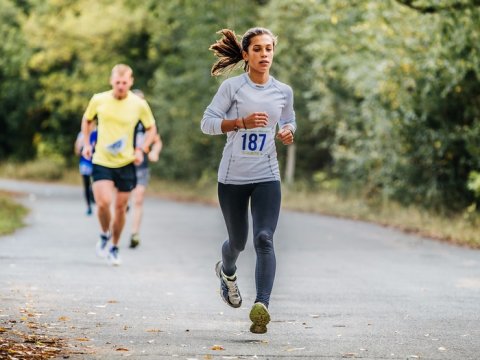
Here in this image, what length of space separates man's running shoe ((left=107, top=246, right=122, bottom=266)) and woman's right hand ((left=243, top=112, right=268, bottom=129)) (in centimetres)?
530

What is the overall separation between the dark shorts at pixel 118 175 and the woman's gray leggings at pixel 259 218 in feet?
14.1

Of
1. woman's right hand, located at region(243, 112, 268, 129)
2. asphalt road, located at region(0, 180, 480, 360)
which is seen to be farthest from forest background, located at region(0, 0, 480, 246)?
woman's right hand, located at region(243, 112, 268, 129)

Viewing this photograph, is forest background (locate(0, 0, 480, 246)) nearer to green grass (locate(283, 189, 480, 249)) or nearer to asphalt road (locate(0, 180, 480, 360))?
green grass (locate(283, 189, 480, 249))

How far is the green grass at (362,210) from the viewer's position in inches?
701

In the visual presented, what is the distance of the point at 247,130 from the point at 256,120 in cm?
28

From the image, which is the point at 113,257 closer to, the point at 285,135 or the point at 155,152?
the point at 155,152

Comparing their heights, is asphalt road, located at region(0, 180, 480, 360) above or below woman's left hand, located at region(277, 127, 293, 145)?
below

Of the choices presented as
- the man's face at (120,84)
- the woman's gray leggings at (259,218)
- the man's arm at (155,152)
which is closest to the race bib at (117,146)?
the man's face at (120,84)

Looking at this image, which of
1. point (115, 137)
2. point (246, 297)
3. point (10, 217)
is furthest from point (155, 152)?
point (10, 217)

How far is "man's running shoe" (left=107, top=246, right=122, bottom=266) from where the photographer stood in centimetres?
1257

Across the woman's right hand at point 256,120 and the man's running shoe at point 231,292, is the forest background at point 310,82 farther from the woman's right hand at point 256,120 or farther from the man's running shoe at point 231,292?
the woman's right hand at point 256,120

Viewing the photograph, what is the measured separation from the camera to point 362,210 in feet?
78.1

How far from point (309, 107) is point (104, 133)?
16.6 metres

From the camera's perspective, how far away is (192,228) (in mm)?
19016
